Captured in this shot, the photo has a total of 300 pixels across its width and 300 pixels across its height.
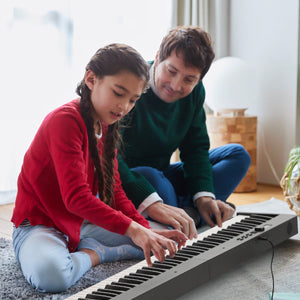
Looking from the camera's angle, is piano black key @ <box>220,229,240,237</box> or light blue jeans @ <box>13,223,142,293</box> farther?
piano black key @ <box>220,229,240,237</box>

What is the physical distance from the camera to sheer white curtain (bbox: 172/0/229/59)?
3.15 m

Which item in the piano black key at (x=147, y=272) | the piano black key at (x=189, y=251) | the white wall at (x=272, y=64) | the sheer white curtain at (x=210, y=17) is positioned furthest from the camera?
the sheer white curtain at (x=210, y=17)

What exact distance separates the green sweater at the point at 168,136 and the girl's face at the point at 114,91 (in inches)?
16.3

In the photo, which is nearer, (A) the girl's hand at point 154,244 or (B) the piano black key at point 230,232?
(A) the girl's hand at point 154,244

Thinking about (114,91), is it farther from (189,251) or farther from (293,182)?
(293,182)

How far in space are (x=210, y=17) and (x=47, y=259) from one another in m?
2.50

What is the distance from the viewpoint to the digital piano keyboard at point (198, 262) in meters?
1.00

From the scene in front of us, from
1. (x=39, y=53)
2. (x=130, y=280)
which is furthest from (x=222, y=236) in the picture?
(x=39, y=53)

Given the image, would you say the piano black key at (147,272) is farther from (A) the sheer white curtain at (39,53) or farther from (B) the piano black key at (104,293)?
(A) the sheer white curtain at (39,53)

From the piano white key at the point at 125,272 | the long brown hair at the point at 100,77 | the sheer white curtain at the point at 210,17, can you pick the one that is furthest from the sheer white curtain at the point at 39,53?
the piano white key at the point at 125,272

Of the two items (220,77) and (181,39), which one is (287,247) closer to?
(181,39)

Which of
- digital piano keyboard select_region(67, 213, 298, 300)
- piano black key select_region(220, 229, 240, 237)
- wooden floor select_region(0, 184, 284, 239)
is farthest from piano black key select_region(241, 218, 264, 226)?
wooden floor select_region(0, 184, 284, 239)

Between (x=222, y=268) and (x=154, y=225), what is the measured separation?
38 cm

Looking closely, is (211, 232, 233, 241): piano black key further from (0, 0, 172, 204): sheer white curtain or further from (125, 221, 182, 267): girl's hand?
(0, 0, 172, 204): sheer white curtain
